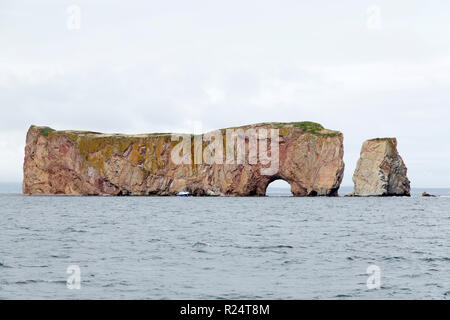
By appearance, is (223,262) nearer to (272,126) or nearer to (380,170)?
(380,170)

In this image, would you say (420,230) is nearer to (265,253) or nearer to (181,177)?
(265,253)

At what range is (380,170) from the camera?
122625 mm

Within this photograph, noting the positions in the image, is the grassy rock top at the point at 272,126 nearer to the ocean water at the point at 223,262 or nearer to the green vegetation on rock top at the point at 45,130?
the green vegetation on rock top at the point at 45,130

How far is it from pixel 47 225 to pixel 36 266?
84.2 ft

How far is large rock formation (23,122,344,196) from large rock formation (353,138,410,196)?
219 inches

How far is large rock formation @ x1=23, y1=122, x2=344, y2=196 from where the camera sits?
12612cm

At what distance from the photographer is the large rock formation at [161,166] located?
12612cm

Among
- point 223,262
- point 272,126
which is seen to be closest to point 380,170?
point 272,126

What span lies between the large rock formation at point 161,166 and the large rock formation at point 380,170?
556 centimetres

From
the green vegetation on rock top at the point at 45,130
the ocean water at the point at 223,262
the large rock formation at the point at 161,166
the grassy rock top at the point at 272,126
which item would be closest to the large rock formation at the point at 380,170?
the large rock formation at the point at 161,166

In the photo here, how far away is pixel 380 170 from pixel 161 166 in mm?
52591
